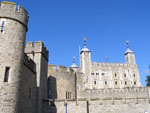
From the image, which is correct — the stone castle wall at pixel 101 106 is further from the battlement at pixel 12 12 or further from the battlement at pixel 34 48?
the battlement at pixel 12 12

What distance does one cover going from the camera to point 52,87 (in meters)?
22.4

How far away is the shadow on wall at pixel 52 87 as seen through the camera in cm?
2202

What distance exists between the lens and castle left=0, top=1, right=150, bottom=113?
429 inches

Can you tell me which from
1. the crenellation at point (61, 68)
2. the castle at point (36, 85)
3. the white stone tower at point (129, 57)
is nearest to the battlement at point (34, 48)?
the castle at point (36, 85)

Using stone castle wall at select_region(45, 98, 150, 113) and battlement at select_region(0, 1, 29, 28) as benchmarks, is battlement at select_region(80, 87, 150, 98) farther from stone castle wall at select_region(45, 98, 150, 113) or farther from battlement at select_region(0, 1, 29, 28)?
battlement at select_region(0, 1, 29, 28)

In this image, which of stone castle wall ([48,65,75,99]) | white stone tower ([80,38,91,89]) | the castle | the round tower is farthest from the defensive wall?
white stone tower ([80,38,91,89])

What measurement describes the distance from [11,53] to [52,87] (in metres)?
12.1

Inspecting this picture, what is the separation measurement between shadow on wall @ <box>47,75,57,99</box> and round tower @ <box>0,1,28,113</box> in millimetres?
10911

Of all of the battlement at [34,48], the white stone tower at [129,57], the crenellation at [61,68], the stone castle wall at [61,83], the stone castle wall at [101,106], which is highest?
the white stone tower at [129,57]

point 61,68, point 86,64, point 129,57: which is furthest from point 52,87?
point 129,57

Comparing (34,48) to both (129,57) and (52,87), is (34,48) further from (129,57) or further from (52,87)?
(129,57)

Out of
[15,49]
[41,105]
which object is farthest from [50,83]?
[15,49]

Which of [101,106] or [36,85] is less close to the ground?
[36,85]

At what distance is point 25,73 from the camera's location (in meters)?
13.6
